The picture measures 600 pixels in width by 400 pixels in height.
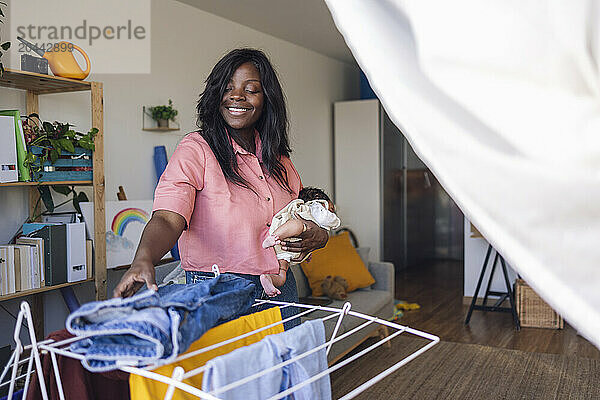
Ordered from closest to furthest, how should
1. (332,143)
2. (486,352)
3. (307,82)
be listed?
(486,352), (307,82), (332,143)

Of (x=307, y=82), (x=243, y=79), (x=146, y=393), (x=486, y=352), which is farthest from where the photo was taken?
(x=307, y=82)

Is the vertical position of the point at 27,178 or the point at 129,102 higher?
the point at 129,102

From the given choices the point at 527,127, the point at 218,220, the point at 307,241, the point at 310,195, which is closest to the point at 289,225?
the point at 307,241

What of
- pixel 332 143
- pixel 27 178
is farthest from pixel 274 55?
pixel 27 178

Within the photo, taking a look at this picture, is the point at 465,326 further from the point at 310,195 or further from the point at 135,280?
the point at 135,280

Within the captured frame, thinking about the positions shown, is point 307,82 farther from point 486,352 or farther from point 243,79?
point 243,79

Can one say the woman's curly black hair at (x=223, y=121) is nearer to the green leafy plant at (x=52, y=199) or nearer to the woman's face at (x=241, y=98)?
the woman's face at (x=241, y=98)

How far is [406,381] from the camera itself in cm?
300

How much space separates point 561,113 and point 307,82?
6.01 metres

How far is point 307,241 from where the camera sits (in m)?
1.64

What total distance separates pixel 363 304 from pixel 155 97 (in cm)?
211

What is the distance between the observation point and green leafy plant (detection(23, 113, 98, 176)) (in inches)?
116

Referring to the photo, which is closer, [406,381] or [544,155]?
[544,155]

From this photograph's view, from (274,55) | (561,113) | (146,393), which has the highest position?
(274,55)
